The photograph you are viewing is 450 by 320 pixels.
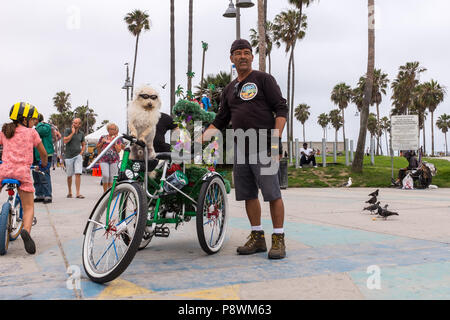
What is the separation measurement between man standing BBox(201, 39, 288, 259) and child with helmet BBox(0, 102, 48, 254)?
187 centimetres

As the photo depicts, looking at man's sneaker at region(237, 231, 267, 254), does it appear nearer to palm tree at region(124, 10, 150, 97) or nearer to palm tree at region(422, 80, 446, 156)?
palm tree at region(124, 10, 150, 97)

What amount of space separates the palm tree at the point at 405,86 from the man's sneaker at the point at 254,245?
196 ft

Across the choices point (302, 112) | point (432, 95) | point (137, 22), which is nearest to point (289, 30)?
point (137, 22)

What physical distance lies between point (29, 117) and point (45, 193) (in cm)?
496

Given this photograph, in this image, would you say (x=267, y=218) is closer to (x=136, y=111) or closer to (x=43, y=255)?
(x=136, y=111)

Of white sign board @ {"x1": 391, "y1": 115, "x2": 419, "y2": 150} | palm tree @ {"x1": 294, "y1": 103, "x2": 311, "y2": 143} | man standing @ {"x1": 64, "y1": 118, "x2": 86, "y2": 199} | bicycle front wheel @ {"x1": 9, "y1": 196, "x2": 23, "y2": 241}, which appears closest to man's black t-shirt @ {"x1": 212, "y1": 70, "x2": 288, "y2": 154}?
bicycle front wheel @ {"x1": 9, "y1": 196, "x2": 23, "y2": 241}

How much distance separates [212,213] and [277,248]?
729 mm

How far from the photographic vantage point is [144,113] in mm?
4695

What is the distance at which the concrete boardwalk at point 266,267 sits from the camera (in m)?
2.89

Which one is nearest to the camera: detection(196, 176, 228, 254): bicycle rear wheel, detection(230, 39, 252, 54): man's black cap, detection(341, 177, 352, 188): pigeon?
detection(196, 176, 228, 254): bicycle rear wheel

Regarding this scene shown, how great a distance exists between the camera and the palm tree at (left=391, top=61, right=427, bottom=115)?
205ft

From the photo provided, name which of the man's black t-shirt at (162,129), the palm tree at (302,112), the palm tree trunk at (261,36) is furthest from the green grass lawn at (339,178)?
the palm tree at (302,112)

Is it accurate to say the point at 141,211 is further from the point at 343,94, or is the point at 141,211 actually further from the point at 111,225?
the point at 343,94

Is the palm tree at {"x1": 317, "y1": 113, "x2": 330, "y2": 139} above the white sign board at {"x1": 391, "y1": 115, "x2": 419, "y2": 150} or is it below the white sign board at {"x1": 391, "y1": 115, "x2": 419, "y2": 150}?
above
